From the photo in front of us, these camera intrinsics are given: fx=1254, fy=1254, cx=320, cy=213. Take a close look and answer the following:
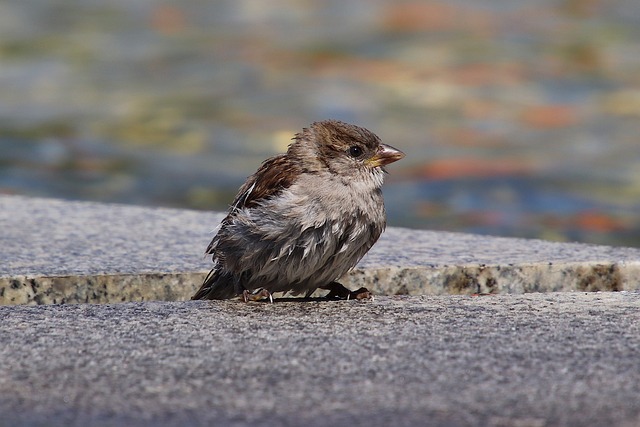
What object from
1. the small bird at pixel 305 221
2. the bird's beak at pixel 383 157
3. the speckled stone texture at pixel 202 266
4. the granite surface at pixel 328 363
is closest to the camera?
the granite surface at pixel 328 363

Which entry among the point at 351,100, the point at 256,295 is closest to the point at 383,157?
the point at 256,295

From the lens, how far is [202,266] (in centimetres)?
394

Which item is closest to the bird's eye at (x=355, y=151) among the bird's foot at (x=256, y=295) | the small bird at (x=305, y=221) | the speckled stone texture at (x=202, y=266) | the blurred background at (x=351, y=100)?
the small bird at (x=305, y=221)

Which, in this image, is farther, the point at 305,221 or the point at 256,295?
the point at 256,295

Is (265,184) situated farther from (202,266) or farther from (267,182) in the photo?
(202,266)

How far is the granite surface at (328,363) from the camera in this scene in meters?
2.41

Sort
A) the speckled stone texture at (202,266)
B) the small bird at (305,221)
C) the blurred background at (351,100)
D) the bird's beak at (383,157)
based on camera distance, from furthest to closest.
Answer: the blurred background at (351,100), the bird's beak at (383,157), the speckled stone texture at (202,266), the small bird at (305,221)

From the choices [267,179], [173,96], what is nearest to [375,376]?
Result: [267,179]

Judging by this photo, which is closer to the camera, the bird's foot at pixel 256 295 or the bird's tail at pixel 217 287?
the bird's foot at pixel 256 295

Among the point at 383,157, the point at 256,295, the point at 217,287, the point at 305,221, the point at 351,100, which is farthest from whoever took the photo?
the point at 351,100

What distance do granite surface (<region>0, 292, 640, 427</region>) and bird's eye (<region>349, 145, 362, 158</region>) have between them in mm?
530

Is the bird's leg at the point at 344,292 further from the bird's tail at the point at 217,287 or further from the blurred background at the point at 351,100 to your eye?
the blurred background at the point at 351,100

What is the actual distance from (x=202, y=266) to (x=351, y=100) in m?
6.44

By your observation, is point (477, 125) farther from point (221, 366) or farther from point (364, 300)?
point (221, 366)
